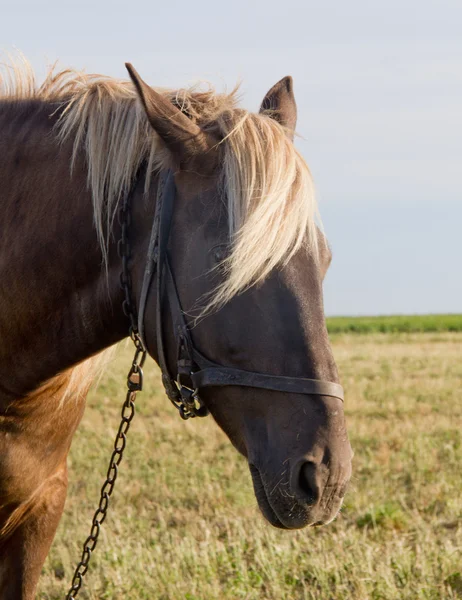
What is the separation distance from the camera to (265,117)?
104 inches

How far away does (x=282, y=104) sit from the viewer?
9.64 feet

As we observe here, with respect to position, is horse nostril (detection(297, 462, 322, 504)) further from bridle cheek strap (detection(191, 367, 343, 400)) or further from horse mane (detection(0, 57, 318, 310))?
horse mane (detection(0, 57, 318, 310))

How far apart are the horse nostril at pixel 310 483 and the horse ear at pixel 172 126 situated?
3.26ft

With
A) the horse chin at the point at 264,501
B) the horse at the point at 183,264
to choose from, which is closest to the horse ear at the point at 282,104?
the horse at the point at 183,264

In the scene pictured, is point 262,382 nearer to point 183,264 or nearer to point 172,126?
point 183,264

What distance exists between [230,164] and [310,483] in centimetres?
96

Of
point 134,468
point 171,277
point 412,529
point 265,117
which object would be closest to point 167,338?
point 171,277

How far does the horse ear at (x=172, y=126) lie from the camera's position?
2.39 metres

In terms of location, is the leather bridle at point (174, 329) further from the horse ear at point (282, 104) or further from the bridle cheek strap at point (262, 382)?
the horse ear at point (282, 104)

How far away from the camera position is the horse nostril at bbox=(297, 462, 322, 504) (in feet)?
7.29

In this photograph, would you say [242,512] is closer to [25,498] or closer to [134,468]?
[134,468]

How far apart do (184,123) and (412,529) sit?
3524 mm

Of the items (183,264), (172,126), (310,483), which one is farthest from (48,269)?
(310,483)

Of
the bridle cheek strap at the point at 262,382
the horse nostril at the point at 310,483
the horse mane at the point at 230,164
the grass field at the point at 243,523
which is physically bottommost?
the grass field at the point at 243,523
